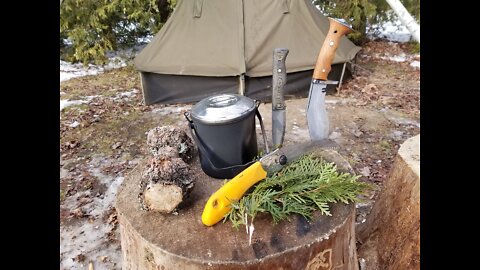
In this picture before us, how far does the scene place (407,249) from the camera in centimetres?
165

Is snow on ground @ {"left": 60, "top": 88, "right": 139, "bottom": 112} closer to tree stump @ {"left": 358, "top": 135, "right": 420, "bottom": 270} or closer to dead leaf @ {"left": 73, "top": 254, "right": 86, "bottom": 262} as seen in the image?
dead leaf @ {"left": 73, "top": 254, "right": 86, "bottom": 262}

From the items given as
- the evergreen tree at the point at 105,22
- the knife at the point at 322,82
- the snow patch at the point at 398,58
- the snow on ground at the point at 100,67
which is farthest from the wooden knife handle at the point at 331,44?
the snow on ground at the point at 100,67

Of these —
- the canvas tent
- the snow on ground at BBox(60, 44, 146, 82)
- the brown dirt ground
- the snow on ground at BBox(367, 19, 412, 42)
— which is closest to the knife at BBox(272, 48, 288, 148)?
the brown dirt ground

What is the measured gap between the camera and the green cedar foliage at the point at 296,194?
4.14ft

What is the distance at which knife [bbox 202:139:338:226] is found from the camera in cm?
125

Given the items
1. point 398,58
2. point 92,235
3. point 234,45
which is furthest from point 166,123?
point 398,58

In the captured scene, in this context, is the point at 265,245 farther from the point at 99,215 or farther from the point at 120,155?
the point at 120,155

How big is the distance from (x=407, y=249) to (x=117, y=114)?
12.5 feet

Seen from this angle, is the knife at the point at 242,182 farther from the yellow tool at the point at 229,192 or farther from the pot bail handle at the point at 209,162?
the pot bail handle at the point at 209,162

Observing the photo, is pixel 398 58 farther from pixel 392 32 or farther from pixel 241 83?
pixel 241 83

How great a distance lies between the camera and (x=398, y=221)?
172 centimetres

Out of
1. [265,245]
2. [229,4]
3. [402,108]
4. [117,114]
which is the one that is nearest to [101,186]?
[117,114]

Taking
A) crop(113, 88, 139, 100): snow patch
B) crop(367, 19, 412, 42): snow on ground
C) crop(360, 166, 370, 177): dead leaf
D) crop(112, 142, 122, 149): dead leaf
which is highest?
crop(367, 19, 412, 42): snow on ground

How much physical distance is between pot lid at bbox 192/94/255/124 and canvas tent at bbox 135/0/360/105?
286 centimetres
